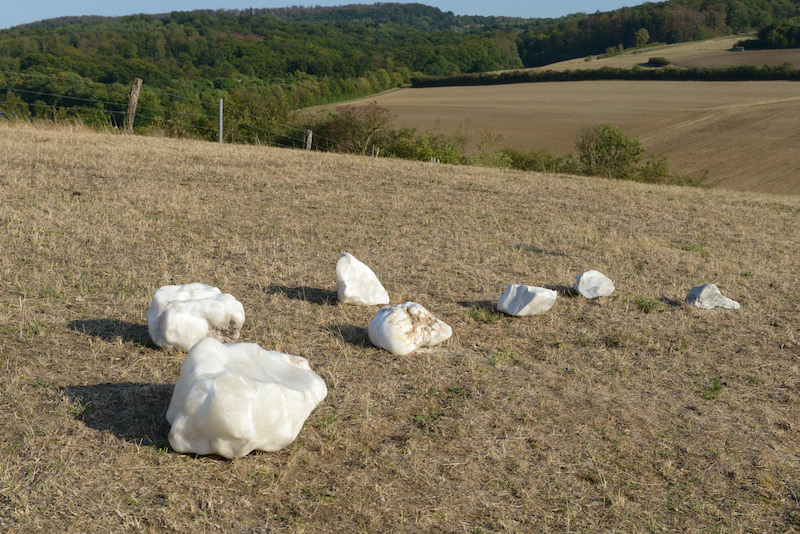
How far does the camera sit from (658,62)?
272 ft

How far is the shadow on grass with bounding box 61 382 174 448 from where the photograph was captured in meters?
3.71

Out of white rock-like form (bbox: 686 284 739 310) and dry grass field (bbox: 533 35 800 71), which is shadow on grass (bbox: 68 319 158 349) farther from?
dry grass field (bbox: 533 35 800 71)

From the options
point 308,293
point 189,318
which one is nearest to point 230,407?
point 189,318

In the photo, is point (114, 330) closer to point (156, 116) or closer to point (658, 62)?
point (156, 116)

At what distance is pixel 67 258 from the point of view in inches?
262

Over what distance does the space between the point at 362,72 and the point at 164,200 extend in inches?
3703

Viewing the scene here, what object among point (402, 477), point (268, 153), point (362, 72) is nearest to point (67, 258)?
point (402, 477)

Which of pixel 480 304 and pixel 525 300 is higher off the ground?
pixel 525 300

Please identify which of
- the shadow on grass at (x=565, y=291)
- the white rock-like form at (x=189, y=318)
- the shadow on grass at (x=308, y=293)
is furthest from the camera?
the shadow on grass at (x=565, y=291)

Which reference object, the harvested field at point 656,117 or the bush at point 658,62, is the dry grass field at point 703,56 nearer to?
the bush at point 658,62

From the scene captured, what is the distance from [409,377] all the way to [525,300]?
1792 millimetres

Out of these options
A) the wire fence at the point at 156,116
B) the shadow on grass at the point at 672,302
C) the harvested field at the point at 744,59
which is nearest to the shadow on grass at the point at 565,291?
the shadow on grass at the point at 672,302

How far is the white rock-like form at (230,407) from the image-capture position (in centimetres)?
340

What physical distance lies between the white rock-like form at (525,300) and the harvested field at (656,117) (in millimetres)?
27604
